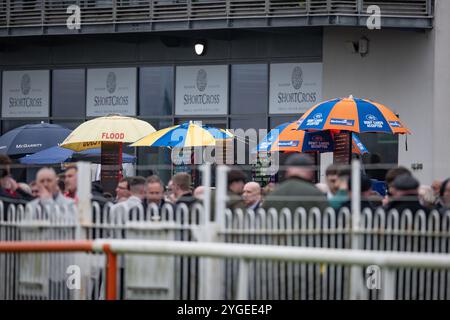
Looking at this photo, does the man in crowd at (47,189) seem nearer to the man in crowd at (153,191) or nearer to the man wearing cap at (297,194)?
the man in crowd at (153,191)

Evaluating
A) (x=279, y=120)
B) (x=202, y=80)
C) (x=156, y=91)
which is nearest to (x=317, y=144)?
(x=279, y=120)

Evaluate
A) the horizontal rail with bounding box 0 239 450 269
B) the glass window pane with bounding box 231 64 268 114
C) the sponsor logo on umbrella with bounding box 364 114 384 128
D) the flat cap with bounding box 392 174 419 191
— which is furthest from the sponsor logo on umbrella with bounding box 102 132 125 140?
the glass window pane with bounding box 231 64 268 114

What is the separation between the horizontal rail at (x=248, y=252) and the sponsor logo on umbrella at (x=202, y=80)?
1907 centimetres

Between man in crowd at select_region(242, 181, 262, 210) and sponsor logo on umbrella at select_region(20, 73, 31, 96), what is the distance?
1881cm

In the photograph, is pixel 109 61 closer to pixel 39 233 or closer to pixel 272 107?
pixel 272 107

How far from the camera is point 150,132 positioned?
1797cm

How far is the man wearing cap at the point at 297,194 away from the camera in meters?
9.27

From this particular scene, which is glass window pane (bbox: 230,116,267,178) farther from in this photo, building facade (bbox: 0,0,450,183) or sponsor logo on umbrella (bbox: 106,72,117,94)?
sponsor logo on umbrella (bbox: 106,72,117,94)

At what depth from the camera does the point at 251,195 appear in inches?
455

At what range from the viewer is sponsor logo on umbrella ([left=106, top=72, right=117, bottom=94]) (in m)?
29.1

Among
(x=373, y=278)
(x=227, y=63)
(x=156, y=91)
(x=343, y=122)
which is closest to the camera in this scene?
(x=373, y=278)

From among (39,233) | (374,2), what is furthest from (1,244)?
(374,2)

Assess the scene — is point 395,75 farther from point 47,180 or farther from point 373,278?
point 373,278

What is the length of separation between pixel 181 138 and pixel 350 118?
3.09 meters
